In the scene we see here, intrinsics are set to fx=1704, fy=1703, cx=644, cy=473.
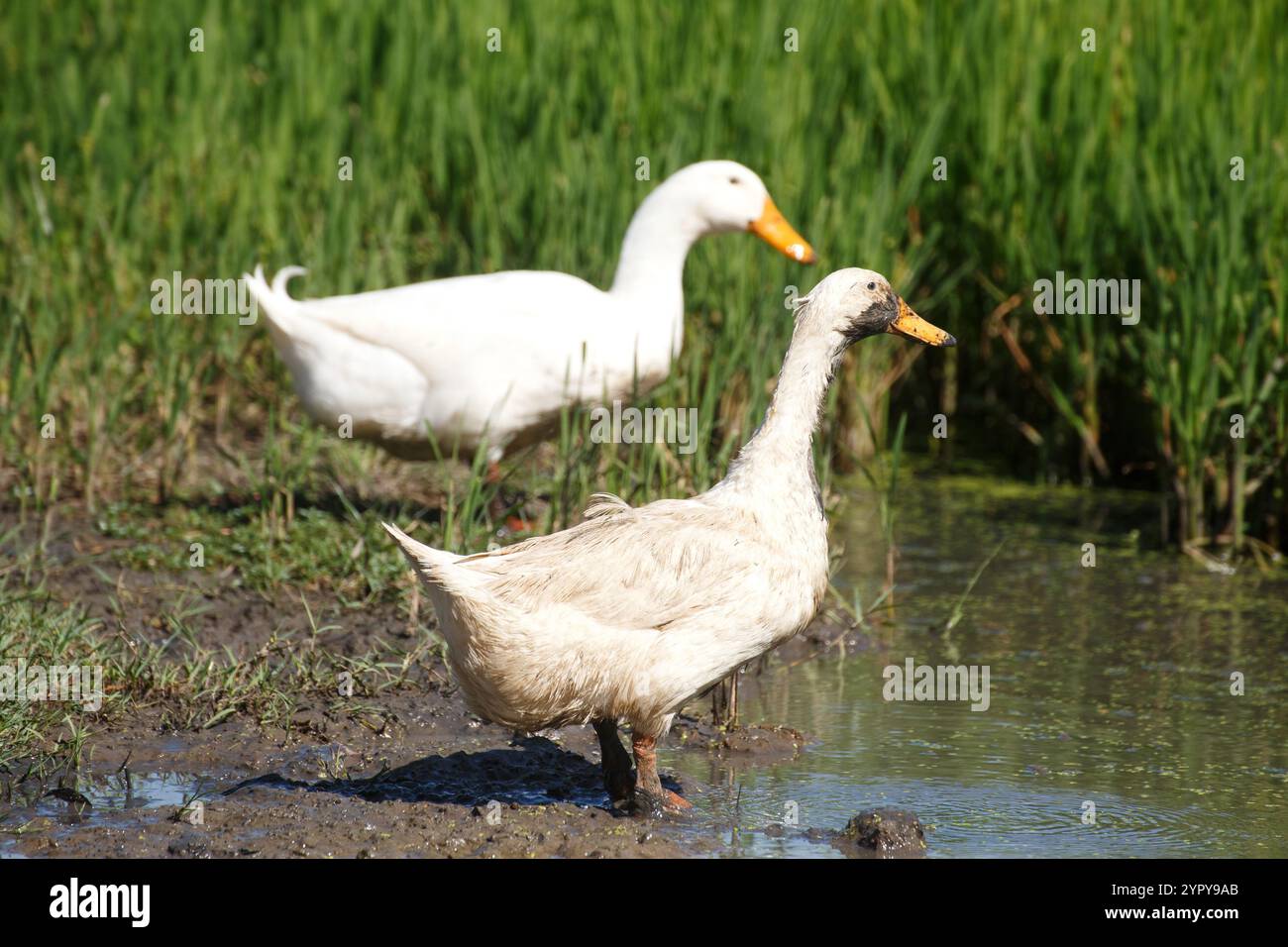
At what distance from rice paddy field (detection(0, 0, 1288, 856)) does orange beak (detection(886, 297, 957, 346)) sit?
1.24 m

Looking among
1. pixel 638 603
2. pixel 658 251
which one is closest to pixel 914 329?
pixel 638 603

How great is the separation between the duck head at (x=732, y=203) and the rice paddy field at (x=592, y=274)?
0.75 feet

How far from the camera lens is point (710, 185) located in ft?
22.0

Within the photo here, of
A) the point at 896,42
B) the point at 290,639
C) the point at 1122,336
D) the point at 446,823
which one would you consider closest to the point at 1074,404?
the point at 1122,336

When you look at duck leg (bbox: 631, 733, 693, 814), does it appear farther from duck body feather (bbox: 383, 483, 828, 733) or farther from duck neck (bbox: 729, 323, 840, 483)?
duck neck (bbox: 729, 323, 840, 483)

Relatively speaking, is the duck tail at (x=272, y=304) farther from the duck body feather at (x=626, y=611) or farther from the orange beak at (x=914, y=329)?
the orange beak at (x=914, y=329)

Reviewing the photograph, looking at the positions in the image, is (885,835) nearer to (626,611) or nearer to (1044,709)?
(626,611)

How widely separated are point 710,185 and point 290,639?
8.21 feet

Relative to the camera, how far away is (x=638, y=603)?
13.6 ft

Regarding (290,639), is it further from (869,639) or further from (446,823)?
(869,639)

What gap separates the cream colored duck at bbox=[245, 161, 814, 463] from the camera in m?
6.26

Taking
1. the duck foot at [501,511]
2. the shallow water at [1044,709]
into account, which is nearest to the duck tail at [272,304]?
the duck foot at [501,511]

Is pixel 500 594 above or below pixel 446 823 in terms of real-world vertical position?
above

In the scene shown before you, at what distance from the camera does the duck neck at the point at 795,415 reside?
4.32 m
